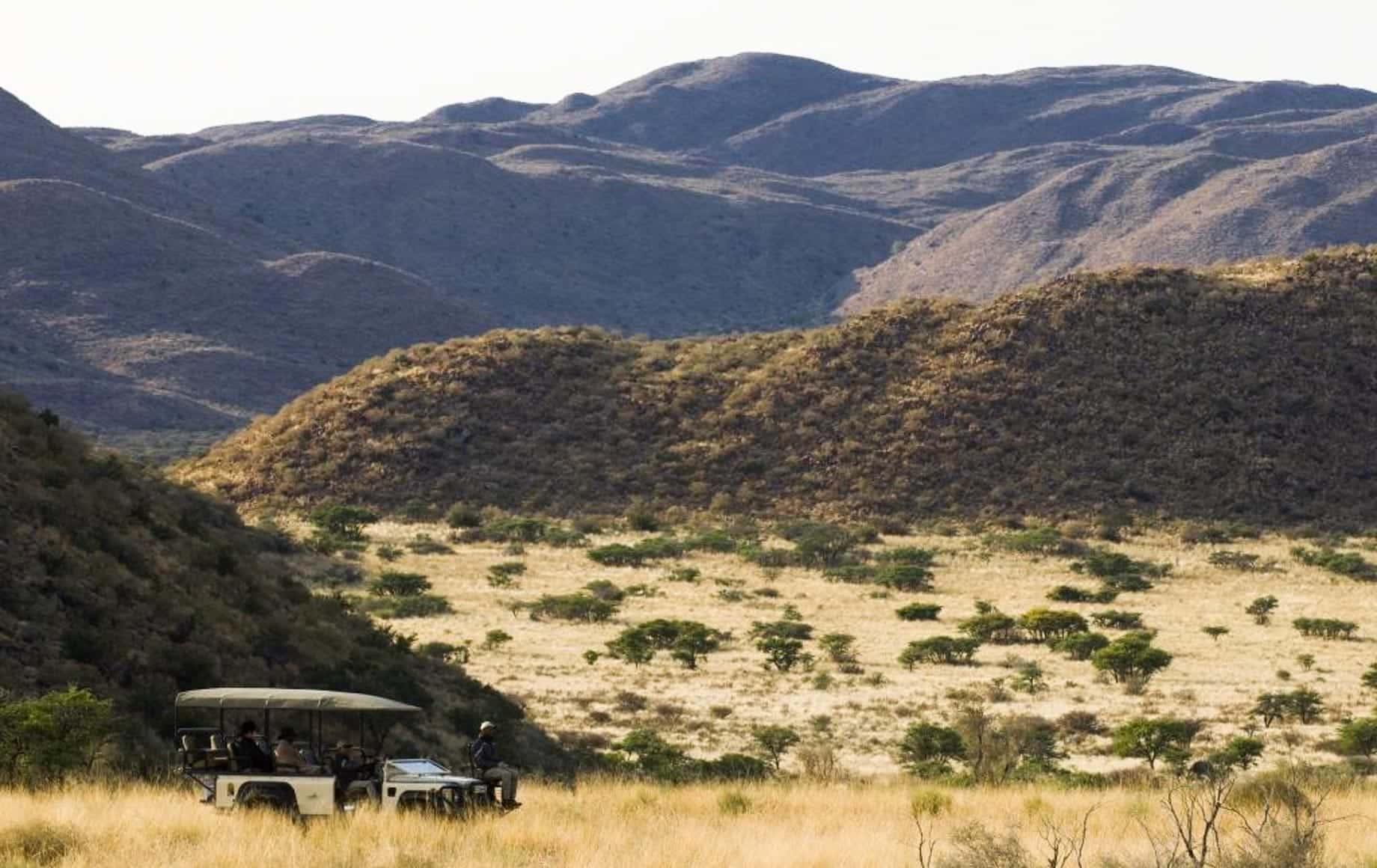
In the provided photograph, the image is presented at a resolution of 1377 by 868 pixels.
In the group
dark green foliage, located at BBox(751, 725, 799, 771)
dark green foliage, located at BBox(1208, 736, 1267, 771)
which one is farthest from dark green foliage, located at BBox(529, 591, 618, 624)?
dark green foliage, located at BBox(1208, 736, 1267, 771)

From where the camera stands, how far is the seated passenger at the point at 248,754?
14.5 meters

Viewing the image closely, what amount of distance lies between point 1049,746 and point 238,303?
472 ft

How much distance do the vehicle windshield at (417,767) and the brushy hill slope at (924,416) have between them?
5765 cm

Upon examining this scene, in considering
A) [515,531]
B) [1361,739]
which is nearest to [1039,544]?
[515,531]

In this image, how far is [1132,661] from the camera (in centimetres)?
3719

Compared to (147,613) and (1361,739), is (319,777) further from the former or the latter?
(1361,739)

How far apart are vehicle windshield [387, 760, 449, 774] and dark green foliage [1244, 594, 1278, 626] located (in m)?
36.0

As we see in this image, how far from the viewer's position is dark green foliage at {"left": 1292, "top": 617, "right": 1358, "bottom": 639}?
4388cm

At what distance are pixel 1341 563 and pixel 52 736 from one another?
Result: 49.1 meters

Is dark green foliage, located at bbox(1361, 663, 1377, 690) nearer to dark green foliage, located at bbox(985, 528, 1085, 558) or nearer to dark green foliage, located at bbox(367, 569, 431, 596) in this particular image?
dark green foliage, located at bbox(985, 528, 1085, 558)

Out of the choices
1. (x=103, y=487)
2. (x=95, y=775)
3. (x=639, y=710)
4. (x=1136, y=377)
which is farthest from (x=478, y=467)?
(x=95, y=775)

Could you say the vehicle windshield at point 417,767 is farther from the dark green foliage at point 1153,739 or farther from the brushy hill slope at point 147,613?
the dark green foliage at point 1153,739

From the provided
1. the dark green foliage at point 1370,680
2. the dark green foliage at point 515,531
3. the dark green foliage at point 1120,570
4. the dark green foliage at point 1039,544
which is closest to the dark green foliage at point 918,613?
the dark green foliage at point 1120,570

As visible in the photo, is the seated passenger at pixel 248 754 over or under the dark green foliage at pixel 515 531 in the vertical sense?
over
